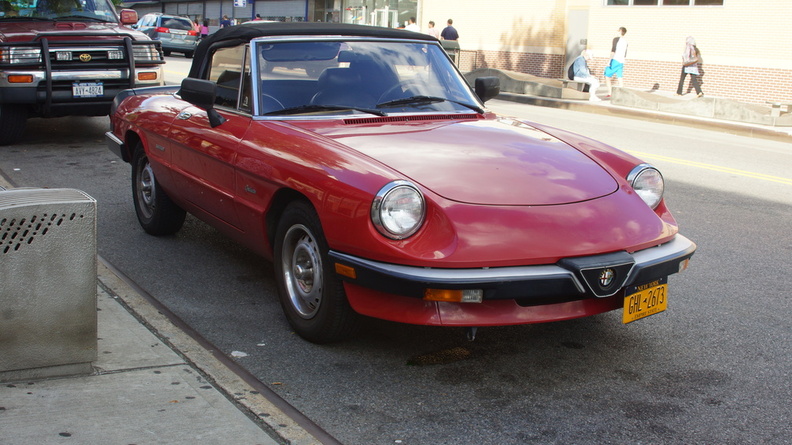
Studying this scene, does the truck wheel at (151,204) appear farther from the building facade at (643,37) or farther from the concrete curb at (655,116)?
the building facade at (643,37)

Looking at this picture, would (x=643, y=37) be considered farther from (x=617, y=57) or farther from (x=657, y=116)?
(x=657, y=116)

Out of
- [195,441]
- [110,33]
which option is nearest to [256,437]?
[195,441]

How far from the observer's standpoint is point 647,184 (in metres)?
4.40

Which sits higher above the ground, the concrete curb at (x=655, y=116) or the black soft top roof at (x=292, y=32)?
the black soft top roof at (x=292, y=32)

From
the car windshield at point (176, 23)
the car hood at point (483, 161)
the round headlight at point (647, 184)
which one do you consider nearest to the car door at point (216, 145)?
the car hood at point (483, 161)

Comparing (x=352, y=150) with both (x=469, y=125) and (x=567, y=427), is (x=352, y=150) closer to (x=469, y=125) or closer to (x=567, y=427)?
(x=469, y=125)

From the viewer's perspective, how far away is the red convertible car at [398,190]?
360 centimetres

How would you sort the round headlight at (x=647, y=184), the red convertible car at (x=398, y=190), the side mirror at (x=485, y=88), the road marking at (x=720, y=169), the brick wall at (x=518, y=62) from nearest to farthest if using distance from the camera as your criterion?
the red convertible car at (x=398, y=190) < the round headlight at (x=647, y=184) < the side mirror at (x=485, y=88) < the road marking at (x=720, y=169) < the brick wall at (x=518, y=62)

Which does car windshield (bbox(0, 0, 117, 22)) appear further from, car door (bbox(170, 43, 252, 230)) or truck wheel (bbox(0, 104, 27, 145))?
car door (bbox(170, 43, 252, 230))

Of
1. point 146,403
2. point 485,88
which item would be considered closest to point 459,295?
point 146,403

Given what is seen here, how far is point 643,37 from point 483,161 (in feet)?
70.6

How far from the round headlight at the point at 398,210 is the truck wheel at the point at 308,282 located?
0.40 m

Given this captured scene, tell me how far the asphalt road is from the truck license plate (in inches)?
149

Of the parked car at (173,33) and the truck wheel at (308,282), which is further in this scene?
the parked car at (173,33)
